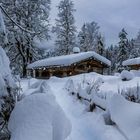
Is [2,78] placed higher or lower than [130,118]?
higher

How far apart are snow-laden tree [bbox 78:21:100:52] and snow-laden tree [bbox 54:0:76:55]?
20.6ft

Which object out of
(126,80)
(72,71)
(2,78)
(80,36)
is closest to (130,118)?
(2,78)

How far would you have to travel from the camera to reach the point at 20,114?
3.23 m

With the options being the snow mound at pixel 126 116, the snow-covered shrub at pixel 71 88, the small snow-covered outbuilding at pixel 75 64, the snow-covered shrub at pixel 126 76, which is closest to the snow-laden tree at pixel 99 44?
the small snow-covered outbuilding at pixel 75 64

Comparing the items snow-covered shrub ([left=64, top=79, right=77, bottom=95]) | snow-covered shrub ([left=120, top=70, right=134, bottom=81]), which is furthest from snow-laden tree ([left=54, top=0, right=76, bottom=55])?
snow-covered shrub ([left=64, top=79, right=77, bottom=95])

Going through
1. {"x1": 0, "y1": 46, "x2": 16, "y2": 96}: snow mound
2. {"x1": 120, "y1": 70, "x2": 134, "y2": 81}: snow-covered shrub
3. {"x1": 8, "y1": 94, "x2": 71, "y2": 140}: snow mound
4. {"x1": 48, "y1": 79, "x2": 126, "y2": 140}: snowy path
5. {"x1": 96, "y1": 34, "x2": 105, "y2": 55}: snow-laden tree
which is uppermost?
{"x1": 96, "y1": 34, "x2": 105, "y2": 55}: snow-laden tree

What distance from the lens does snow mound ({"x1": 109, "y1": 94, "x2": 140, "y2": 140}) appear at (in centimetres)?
549

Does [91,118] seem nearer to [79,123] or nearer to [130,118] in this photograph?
[79,123]

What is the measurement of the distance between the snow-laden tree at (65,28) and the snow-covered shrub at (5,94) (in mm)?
44259

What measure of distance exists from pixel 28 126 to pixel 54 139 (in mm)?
399

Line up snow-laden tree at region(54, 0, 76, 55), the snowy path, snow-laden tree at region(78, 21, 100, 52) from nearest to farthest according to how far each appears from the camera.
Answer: the snowy path → snow-laden tree at region(54, 0, 76, 55) → snow-laden tree at region(78, 21, 100, 52)

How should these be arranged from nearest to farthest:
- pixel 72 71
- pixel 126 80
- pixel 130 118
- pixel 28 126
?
pixel 28 126, pixel 130 118, pixel 126 80, pixel 72 71

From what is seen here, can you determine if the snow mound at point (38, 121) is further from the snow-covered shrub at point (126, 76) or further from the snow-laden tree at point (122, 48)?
the snow-laden tree at point (122, 48)

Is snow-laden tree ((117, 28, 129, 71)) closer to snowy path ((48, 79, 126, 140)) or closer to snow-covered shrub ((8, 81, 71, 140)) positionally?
snowy path ((48, 79, 126, 140))
